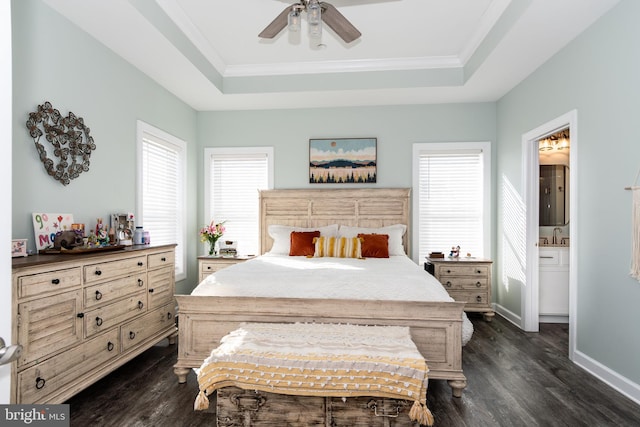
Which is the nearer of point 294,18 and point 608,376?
point 294,18

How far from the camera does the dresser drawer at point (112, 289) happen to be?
8.04 feet

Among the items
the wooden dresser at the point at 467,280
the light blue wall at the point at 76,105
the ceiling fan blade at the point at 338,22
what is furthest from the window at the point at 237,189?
the ceiling fan blade at the point at 338,22

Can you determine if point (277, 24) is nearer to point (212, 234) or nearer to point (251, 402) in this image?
point (251, 402)

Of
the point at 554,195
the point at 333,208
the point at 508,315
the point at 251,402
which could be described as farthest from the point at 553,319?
the point at 251,402

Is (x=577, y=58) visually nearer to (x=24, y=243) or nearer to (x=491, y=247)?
(x=491, y=247)

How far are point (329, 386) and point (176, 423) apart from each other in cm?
101

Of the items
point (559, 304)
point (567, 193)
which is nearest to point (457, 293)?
point (559, 304)

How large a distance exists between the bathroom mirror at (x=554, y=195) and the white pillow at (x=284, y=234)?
2.80 m

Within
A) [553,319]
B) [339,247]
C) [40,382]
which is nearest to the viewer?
[40,382]

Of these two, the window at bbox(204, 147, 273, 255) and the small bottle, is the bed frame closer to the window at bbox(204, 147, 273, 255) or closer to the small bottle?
the small bottle

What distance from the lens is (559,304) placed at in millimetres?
4180

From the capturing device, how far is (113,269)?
2688 millimetres

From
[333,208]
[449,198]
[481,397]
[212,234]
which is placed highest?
[449,198]

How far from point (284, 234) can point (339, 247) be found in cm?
86
